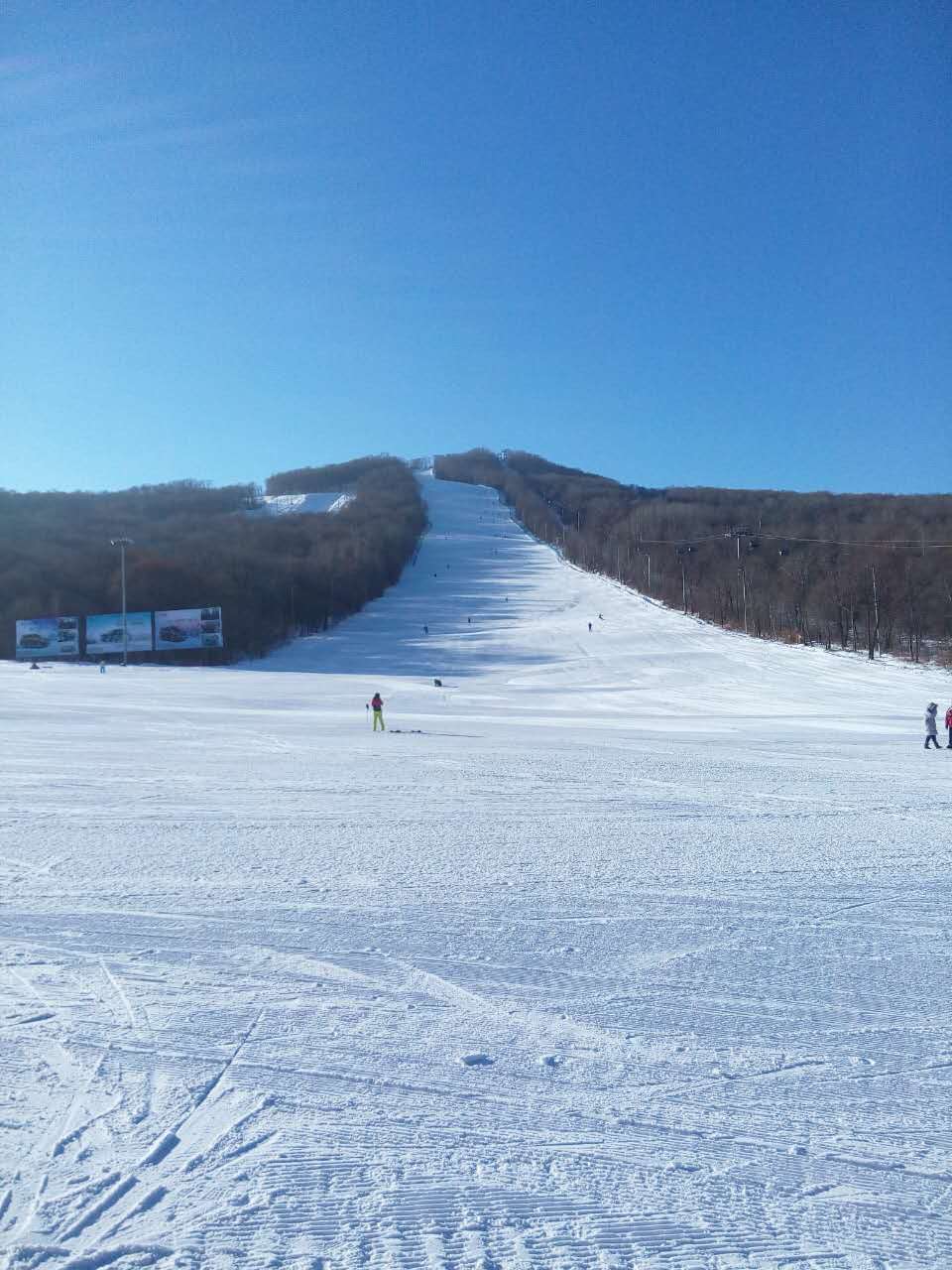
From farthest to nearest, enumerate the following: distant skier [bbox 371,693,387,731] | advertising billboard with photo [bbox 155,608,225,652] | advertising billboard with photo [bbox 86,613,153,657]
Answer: advertising billboard with photo [bbox 155,608,225,652]
advertising billboard with photo [bbox 86,613,153,657]
distant skier [bbox 371,693,387,731]

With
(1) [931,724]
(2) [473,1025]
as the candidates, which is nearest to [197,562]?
(1) [931,724]

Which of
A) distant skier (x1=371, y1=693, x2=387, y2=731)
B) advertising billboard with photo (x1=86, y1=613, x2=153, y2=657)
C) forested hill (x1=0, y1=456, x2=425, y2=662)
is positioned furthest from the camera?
forested hill (x1=0, y1=456, x2=425, y2=662)

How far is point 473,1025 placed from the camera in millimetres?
4426

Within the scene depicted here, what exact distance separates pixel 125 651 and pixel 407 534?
215ft

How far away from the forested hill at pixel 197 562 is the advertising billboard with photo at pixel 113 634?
146 inches

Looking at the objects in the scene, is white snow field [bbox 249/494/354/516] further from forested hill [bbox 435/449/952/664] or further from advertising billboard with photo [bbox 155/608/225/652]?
advertising billboard with photo [bbox 155/608/225/652]

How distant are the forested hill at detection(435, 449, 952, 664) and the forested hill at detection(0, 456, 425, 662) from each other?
1101 inches

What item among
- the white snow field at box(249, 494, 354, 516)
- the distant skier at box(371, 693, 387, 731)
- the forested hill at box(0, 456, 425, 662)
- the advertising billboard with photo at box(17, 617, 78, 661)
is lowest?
the distant skier at box(371, 693, 387, 731)

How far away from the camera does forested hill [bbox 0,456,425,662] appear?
56.6m

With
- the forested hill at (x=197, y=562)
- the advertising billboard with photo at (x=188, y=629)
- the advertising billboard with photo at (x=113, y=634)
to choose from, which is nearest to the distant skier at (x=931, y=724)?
the advertising billboard with photo at (x=188, y=629)

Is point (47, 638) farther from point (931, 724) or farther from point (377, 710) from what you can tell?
point (931, 724)

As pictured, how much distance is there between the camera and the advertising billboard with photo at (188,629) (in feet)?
157

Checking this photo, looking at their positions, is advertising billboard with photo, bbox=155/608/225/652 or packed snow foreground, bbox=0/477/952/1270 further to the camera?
advertising billboard with photo, bbox=155/608/225/652

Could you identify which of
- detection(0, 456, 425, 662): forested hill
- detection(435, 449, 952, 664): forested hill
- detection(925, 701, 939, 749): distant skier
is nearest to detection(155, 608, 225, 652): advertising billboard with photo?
detection(0, 456, 425, 662): forested hill
